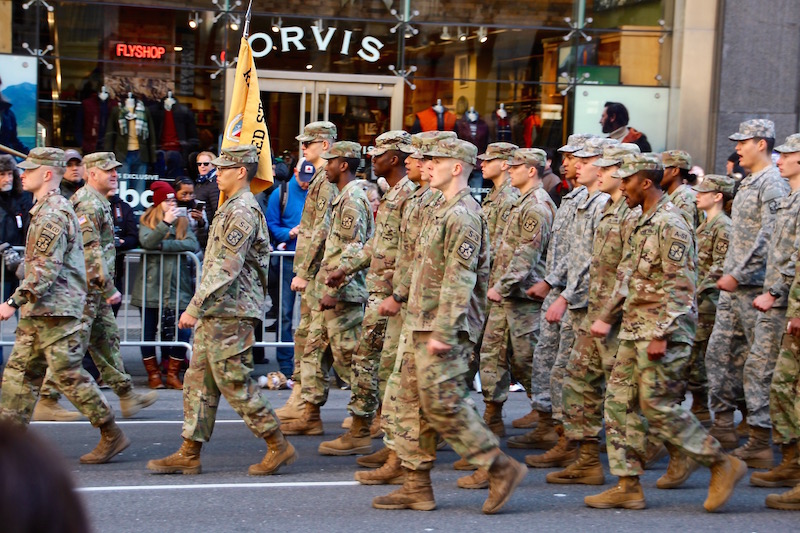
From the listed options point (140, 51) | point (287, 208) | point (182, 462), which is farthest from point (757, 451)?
point (140, 51)

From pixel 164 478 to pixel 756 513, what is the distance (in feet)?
11.7

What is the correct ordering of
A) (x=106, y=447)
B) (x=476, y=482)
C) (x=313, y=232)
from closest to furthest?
(x=476, y=482), (x=106, y=447), (x=313, y=232)

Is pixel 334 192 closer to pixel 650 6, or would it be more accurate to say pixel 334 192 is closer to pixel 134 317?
pixel 134 317

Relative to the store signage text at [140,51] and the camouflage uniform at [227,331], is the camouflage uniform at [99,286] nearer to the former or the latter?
the camouflage uniform at [227,331]

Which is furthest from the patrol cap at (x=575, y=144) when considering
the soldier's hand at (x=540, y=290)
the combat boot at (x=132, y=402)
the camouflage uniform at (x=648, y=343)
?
the combat boot at (x=132, y=402)

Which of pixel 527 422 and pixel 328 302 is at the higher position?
pixel 328 302

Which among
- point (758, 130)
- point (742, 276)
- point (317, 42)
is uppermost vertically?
point (317, 42)

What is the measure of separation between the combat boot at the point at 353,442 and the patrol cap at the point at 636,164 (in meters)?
2.65

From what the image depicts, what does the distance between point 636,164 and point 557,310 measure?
1.58 meters

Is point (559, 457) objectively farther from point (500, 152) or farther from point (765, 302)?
point (500, 152)

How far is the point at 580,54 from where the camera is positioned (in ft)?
53.4

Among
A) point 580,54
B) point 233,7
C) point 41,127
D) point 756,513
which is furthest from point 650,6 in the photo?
point 756,513

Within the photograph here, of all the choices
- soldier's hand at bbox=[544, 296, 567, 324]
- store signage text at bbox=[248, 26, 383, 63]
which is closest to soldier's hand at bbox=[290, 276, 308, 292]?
soldier's hand at bbox=[544, 296, 567, 324]

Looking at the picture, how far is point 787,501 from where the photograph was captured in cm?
656
